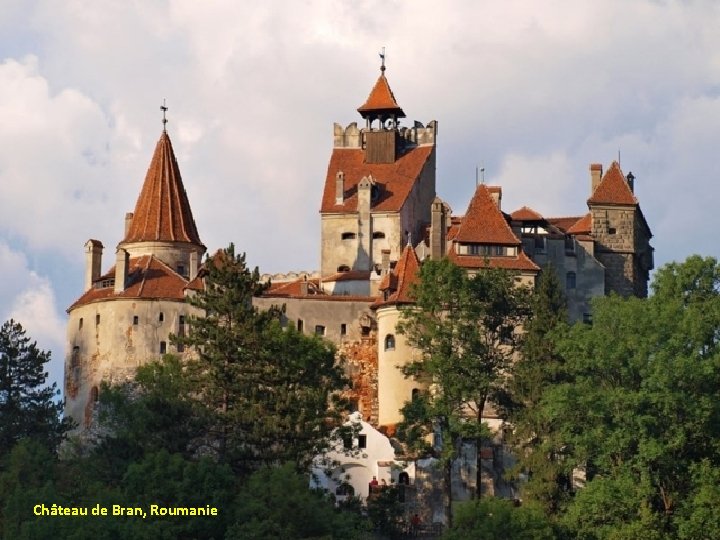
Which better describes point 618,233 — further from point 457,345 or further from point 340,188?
point 457,345

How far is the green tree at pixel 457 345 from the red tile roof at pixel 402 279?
17.0 feet

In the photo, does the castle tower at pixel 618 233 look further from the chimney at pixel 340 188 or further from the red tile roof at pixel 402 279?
the chimney at pixel 340 188

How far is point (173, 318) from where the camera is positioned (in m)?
97.9

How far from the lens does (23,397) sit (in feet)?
286

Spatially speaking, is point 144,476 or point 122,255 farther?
point 122,255

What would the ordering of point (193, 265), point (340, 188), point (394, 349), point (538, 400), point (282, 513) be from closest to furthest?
point (282, 513) → point (538, 400) → point (394, 349) → point (193, 265) → point (340, 188)

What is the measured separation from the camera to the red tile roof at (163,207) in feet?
336

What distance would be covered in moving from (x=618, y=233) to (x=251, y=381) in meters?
26.0

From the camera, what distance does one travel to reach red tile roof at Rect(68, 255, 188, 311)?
98.2m

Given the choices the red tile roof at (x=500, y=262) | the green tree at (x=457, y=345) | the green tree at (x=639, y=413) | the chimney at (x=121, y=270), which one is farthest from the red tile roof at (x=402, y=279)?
the green tree at (x=639, y=413)

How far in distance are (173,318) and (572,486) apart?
24868 millimetres

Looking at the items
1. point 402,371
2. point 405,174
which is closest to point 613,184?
point 405,174

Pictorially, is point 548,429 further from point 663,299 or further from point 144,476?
point 144,476

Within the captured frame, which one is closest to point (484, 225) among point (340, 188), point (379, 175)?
point (340, 188)
